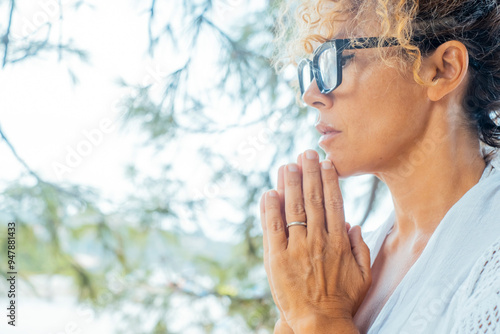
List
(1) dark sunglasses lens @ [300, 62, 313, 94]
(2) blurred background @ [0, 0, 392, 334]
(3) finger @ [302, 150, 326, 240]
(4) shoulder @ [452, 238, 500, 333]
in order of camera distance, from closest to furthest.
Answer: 1. (4) shoulder @ [452, 238, 500, 333]
2. (3) finger @ [302, 150, 326, 240]
3. (1) dark sunglasses lens @ [300, 62, 313, 94]
4. (2) blurred background @ [0, 0, 392, 334]

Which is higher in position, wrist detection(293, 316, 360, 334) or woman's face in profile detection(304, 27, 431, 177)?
woman's face in profile detection(304, 27, 431, 177)

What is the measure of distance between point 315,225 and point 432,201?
27 centimetres

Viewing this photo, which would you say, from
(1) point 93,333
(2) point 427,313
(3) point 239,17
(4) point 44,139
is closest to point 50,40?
(4) point 44,139

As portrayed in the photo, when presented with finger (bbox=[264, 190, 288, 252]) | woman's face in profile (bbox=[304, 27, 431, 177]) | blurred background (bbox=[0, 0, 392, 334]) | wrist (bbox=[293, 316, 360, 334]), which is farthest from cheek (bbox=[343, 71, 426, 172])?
blurred background (bbox=[0, 0, 392, 334])

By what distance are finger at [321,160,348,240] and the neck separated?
13 cm

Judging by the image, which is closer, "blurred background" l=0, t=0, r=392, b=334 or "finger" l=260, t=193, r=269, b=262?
"finger" l=260, t=193, r=269, b=262

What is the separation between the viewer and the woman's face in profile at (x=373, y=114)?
1.06m

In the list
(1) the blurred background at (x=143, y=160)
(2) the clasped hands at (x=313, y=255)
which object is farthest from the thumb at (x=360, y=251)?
(1) the blurred background at (x=143, y=160)

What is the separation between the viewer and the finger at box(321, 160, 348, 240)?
105cm

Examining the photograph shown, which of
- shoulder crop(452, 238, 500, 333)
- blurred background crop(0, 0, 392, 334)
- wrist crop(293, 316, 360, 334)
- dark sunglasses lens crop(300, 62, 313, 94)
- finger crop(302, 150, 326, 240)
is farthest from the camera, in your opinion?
blurred background crop(0, 0, 392, 334)

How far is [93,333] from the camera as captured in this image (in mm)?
2400

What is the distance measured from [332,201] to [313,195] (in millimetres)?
43

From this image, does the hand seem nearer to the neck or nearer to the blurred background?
the neck

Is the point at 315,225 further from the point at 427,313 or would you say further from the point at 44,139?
the point at 44,139
